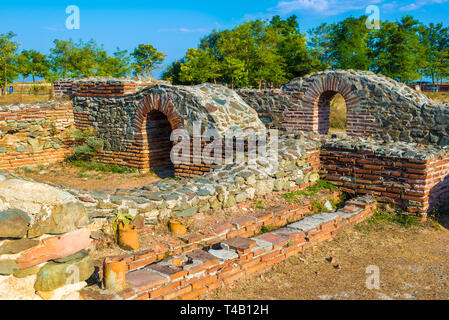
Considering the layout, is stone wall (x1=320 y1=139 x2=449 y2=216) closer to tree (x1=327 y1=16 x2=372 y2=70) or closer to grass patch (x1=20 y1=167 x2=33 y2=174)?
grass patch (x1=20 y1=167 x2=33 y2=174)

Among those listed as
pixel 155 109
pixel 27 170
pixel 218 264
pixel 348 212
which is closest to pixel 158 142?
pixel 155 109

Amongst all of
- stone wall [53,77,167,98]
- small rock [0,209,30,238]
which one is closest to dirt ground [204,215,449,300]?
small rock [0,209,30,238]

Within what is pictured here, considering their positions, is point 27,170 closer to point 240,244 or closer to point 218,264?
point 240,244

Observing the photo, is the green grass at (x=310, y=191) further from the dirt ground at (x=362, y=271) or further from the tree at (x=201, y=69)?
the tree at (x=201, y=69)

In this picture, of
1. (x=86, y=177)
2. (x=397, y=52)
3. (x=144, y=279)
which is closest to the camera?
(x=144, y=279)

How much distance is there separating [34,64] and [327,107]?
2685 cm

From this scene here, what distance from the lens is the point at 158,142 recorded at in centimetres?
938

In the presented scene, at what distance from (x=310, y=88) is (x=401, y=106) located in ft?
6.95

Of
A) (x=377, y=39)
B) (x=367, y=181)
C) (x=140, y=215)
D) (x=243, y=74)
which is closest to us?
(x=140, y=215)

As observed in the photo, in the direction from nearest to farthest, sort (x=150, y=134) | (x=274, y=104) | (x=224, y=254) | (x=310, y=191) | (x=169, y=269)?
1. (x=169, y=269)
2. (x=224, y=254)
3. (x=310, y=191)
4. (x=150, y=134)
5. (x=274, y=104)

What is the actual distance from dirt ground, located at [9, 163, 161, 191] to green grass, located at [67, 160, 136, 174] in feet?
0.48
